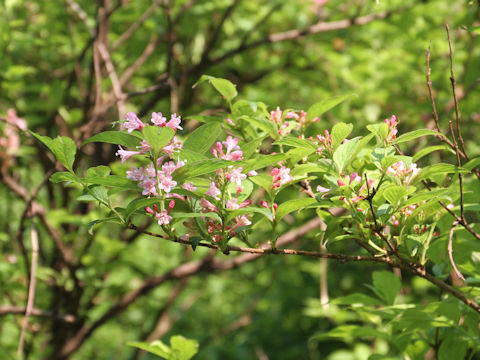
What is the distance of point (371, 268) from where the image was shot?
3357mm

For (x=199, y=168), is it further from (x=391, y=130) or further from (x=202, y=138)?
(x=391, y=130)

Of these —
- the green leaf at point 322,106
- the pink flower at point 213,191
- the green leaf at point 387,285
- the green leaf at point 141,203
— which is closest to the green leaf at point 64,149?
the green leaf at point 141,203

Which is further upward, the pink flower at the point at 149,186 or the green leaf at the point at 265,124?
the green leaf at the point at 265,124

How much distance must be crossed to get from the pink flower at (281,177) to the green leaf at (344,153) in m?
0.08

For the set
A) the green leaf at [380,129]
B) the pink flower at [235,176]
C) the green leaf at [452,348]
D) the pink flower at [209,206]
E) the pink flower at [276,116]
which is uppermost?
the pink flower at [276,116]

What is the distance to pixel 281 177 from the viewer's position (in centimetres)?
86

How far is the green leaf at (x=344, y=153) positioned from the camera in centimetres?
82

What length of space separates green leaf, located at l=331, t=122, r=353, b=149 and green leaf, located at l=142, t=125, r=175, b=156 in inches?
11.0

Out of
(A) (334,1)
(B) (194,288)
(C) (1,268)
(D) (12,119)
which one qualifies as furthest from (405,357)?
(B) (194,288)

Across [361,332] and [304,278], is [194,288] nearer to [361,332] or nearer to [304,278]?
[304,278]

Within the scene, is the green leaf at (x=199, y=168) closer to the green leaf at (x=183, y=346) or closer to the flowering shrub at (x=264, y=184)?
the flowering shrub at (x=264, y=184)

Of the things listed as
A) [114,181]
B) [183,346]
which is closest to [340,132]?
[114,181]

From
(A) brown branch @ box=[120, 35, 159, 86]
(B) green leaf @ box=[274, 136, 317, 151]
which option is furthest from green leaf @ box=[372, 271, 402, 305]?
(A) brown branch @ box=[120, 35, 159, 86]

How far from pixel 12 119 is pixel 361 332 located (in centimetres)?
164
